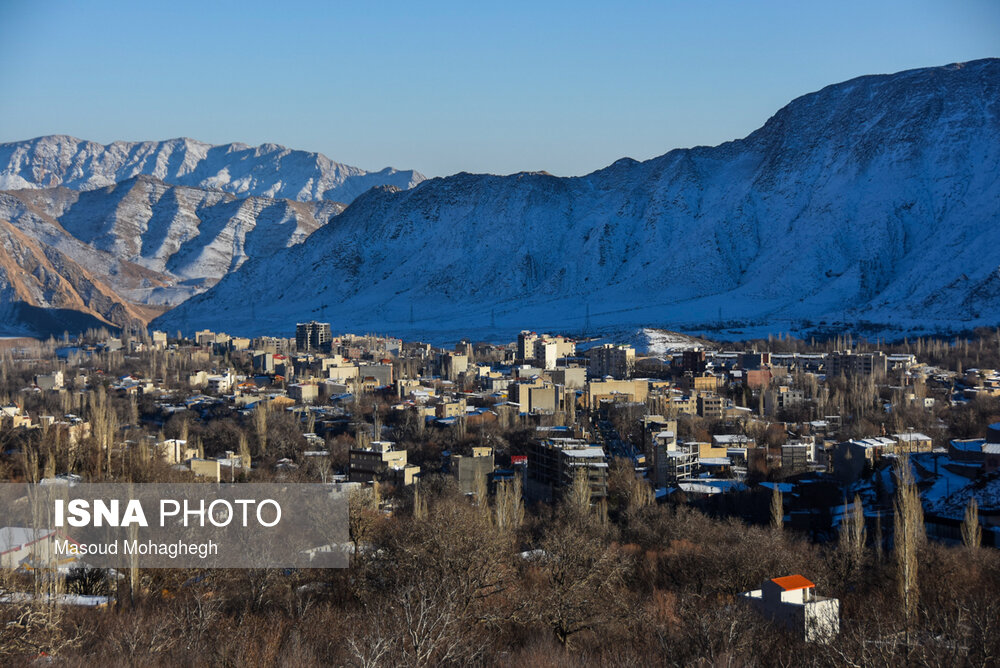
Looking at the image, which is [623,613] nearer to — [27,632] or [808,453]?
[27,632]

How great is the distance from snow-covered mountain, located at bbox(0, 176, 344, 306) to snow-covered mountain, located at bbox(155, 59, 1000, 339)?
3261cm

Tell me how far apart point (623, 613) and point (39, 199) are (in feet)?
497

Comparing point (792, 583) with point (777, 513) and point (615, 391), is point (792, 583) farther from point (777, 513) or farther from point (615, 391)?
point (615, 391)

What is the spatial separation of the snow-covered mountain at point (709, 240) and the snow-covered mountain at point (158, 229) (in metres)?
32.6

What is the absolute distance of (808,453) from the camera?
22.6 m

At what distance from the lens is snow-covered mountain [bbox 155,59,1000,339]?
217ft

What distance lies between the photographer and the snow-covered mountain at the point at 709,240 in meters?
66.1

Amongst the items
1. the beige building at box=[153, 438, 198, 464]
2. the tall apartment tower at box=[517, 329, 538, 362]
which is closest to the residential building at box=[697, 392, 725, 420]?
the beige building at box=[153, 438, 198, 464]

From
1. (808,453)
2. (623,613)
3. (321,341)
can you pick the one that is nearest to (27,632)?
(623,613)

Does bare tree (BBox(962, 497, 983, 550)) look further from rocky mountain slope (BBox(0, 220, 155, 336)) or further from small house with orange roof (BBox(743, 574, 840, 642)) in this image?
rocky mountain slope (BBox(0, 220, 155, 336))

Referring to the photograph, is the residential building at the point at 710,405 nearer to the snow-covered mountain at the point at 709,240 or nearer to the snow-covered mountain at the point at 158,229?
the snow-covered mountain at the point at 709,240

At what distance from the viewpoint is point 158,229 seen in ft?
460

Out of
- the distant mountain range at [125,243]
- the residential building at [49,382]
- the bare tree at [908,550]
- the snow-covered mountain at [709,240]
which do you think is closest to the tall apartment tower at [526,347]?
the snow-covered mountain at [709,240]

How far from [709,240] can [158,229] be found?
8607 cm
